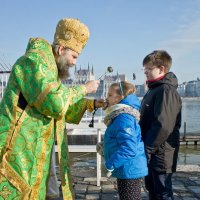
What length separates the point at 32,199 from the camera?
8.75 feet

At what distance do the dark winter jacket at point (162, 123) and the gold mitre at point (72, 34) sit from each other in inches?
41.3

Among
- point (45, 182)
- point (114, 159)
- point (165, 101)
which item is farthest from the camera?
point (165, 101)

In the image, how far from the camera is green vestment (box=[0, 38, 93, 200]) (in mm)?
2537

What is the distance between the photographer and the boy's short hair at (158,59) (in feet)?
12.1

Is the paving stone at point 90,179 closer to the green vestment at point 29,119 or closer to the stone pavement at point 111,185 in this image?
the stone pavement at point 111,185

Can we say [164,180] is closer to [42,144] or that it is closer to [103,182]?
[42,144]

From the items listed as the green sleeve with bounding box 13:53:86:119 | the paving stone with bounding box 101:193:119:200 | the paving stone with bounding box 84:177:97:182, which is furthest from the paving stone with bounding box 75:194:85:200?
the green sleeve with bounding box 13:53:86:119

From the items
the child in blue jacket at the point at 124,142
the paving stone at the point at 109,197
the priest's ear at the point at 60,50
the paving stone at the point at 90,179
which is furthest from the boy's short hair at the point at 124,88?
the paving stone at the point at 90,179

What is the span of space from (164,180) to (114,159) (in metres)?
0.83

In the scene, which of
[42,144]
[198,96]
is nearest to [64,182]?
[42,144]

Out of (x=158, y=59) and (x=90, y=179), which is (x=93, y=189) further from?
(x=158, y=59)

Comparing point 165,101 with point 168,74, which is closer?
point 165,101

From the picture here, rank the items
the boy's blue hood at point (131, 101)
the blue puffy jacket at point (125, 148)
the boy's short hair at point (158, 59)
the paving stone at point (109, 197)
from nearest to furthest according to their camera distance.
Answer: the blue puffy jacket at point (125, 148) → the boy's blue hood at point (131, 101) → the boy's short hair at point (158, 59) → the paving stone at point (109, 197)

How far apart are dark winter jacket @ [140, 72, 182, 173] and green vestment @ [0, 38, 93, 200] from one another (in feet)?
3.78
